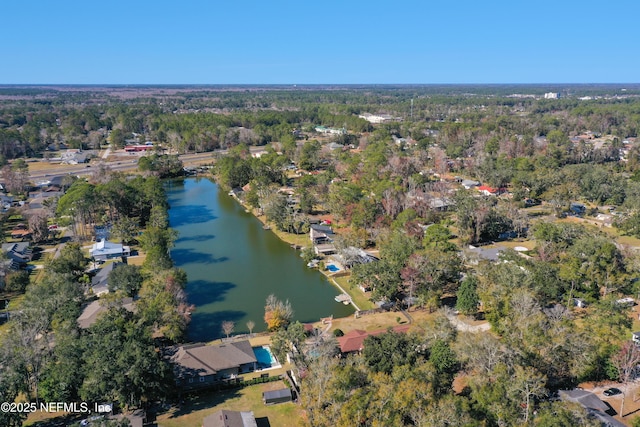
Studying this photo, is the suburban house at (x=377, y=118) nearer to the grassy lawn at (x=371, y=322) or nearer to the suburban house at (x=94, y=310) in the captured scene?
the grassy lawn at (x=371, y=322)

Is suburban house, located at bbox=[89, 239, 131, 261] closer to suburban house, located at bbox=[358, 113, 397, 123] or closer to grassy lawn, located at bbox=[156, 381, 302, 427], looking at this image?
grassy lawn, located at bbox=[156, 381, 302, 427]

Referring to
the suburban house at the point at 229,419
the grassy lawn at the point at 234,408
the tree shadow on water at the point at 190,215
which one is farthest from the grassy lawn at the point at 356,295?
the tree shadow on water at the point at 190,215

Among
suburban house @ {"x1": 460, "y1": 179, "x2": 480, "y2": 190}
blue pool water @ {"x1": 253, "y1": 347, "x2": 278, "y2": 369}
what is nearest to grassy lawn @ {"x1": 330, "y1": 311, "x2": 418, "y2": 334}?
blue pool water @ {"x1": 253, "y1": 347, "x2": 278, "y2": 369}

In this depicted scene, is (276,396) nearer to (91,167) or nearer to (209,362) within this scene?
(209,362)

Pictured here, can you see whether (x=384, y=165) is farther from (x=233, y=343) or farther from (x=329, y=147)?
(x=233, y=343)

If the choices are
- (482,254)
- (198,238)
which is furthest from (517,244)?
(198,238)
